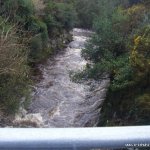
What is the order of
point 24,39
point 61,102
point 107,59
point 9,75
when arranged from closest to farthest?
point 9,75, point 107,59, point 24,39, point 61,102

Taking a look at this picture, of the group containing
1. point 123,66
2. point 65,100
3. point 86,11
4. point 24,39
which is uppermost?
point 24,39

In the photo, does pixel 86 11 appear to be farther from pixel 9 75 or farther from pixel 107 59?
pixel 9 75

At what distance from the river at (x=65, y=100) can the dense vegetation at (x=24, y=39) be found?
3.85 feet

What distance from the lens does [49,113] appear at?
1619 centimetres


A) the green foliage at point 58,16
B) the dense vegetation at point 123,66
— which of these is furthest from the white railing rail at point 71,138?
the green foliage at point 58,16

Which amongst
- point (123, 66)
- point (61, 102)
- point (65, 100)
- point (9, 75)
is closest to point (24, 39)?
point (61, 102)

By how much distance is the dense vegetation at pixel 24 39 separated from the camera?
490 inches

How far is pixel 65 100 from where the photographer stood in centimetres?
1786

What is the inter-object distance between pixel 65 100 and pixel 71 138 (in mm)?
16476

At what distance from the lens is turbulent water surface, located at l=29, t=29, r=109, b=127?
1558 centimetres

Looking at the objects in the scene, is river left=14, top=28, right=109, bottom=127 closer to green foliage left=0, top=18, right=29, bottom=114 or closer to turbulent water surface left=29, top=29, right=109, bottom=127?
turbulent water surface left=29, top=29, right=109, bottom=127

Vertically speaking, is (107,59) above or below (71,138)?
below

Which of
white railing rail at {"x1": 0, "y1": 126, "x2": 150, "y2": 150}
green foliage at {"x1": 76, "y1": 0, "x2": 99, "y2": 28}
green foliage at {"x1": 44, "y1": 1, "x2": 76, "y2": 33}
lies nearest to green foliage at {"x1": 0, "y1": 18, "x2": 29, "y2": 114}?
white railing rail at {"x1": 0, "y1": 126, "x2": 150, "y2": 150}

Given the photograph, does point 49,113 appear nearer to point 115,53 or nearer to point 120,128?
point 115,53
